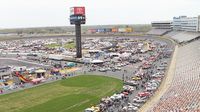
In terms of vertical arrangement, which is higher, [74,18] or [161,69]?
[74,18]

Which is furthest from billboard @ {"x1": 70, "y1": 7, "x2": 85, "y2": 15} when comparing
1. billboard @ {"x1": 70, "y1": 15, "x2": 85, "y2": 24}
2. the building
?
the building

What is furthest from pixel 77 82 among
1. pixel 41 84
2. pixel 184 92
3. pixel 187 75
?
pixel 184 92

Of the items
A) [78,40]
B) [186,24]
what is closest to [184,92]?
[78,40]

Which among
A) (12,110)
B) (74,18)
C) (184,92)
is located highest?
(74,18)

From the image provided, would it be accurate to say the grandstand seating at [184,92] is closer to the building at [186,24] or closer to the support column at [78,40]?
the support column at [78,40]

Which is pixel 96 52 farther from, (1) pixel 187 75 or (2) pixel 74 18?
(1) pixel 187 75

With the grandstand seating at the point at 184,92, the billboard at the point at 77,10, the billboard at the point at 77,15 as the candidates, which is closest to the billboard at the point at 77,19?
the billboard at the point at 77,15

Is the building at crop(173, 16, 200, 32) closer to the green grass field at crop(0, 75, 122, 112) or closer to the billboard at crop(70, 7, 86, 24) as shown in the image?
the billboard at crop(70, 7, 86, 24)
